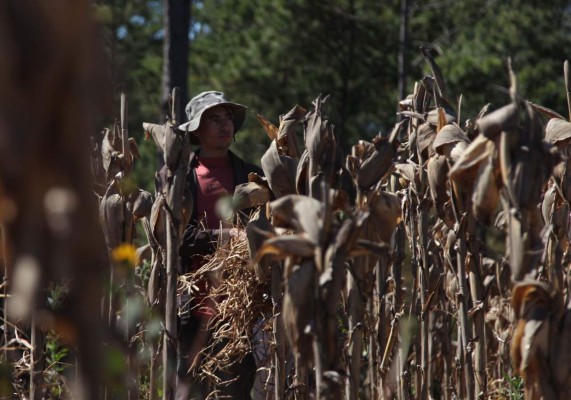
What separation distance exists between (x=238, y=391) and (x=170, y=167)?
1144 millimetres

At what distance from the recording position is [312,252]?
2318 mm

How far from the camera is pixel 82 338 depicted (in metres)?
1.38

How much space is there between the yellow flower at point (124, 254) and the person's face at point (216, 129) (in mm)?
861

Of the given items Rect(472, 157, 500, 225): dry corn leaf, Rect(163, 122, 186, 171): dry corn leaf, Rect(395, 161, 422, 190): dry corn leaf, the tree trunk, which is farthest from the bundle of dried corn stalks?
the tree trunk

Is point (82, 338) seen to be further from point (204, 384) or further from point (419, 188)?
point (204, 384)

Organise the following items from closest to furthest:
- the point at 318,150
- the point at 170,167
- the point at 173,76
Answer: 1. the point at 318,150
2. the point at 170,167
3. the point at 173,76

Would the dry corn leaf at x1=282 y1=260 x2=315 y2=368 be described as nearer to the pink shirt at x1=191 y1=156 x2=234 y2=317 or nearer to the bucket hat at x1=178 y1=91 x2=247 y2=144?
the pink shirt at x1=191 y1=156 x2=234 y2=317

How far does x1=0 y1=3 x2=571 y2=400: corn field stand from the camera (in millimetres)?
1401

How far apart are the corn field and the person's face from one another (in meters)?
0.29

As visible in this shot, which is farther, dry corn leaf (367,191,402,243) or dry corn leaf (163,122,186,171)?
dry corn leaf (163,122,186,171)

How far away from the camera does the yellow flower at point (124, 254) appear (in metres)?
3.21

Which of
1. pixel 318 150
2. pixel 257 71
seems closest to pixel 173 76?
pixel 257 71

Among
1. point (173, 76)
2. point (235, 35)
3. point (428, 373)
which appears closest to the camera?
point (428, 373)

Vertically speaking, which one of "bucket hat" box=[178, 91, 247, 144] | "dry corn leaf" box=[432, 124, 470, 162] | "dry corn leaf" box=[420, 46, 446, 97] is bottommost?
"dry corn leaf" box=[432, 124, 470, 162]
